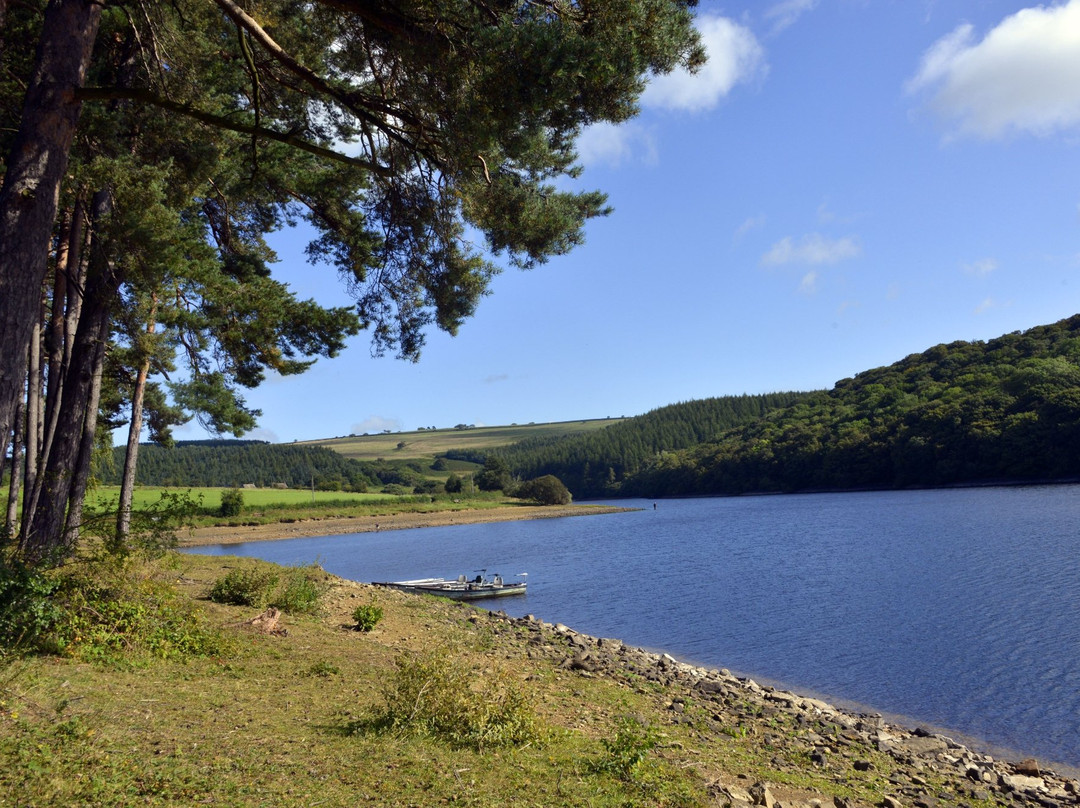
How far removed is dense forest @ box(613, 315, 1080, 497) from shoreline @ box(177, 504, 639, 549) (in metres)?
24.0

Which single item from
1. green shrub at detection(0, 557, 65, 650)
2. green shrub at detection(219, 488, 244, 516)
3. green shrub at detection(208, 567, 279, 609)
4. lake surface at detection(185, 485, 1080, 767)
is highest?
green shrub at detection(219, 488, 244, 516)

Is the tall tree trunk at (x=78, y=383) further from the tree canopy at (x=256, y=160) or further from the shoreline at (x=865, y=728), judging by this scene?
the shoreline at (x=865, y=728)

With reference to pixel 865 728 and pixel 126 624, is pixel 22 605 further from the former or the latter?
pixel 865 728

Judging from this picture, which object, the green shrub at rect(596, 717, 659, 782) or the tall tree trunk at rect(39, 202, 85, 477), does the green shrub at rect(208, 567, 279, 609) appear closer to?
the tall tree trunk at rect(39, 202, 85, 477)

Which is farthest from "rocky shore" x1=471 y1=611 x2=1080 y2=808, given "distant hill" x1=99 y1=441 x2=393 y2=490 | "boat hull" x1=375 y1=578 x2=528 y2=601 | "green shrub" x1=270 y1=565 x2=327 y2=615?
"distant hill" x1=99 y1=441 x2=393 y2=490

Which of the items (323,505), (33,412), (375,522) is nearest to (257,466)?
(323,505)

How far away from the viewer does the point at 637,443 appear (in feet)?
508

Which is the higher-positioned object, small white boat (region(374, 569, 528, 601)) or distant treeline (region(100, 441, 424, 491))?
distant treeline (region(100, 441, 424, 491))

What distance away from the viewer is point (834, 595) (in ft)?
79.8

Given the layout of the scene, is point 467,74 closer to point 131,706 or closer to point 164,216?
point 164,216

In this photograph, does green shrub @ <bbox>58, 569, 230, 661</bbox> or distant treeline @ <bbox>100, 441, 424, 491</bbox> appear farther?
distant treeline @ <bbox>100, 441, 424, 491</bbox>

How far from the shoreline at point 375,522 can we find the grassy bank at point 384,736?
2075 inches

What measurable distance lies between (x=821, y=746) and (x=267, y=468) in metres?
150

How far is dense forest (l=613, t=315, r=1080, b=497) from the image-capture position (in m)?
69.9
